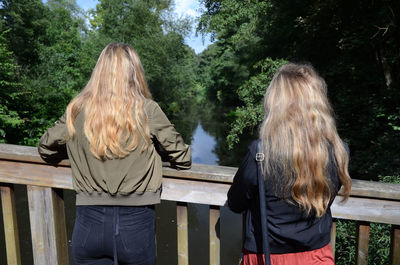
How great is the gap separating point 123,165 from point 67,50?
21.3m

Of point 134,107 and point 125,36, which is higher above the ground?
point 125,36

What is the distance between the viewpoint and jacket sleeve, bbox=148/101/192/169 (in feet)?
5.13

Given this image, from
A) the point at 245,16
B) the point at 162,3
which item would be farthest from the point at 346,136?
the point at 162,3

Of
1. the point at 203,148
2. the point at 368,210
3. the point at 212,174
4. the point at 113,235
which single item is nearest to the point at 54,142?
the point at 113,235

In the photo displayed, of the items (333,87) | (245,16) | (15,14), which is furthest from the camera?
(15,14)

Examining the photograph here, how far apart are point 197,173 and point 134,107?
0.45m

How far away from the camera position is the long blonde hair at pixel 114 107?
4.89 feet

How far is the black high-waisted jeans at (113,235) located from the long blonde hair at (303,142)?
66cm

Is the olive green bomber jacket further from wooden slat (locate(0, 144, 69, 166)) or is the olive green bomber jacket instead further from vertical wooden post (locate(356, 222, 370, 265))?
vertical wooden post (locate(356, 222, 370, 265))

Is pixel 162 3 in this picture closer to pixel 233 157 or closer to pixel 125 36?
pixel 125 36

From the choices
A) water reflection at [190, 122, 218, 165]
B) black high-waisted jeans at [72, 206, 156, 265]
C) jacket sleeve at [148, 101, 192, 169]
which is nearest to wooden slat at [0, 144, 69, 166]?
black high-waisted jeans at [72, 206, 156, 265]

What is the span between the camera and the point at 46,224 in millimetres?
1924

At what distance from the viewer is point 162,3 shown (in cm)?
2405

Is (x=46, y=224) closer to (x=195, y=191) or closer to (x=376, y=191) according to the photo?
(x=195, y=191)
